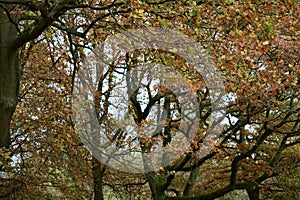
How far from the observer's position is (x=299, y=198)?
16625 mm

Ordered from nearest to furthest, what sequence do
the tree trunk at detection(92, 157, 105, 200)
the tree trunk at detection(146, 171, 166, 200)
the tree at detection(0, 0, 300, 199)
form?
the tree at detection(0, 0, 300, 199) < the tree trunk at detection(92, 157, 105, 200) < the tree trunk at detection(146, 171, 166, 200)

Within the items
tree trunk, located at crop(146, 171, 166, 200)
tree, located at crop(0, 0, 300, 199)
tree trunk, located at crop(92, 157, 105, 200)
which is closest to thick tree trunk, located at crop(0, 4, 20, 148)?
tree, located at crop(0, 0, 300, 199)

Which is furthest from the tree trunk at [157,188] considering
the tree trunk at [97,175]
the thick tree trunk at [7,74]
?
the thick tree trunk at [7,74]

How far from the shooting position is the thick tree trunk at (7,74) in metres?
7.83

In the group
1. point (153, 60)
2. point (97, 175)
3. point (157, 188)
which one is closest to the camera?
point (153, 60)

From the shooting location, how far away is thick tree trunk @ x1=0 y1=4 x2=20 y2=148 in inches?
308

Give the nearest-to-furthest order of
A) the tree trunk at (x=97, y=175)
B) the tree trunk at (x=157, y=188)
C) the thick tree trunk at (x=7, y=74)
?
the thick tree trunk at (x=7, y=74), the tree trunk at (x=97, y=175), the tree trunk at (x=157, y=188)

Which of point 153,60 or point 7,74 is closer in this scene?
point 7,74

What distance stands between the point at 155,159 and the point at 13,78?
691cm

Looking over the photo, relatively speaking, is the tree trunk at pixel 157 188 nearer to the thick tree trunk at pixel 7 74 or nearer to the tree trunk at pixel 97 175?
the tree trunk at pixel 97 175

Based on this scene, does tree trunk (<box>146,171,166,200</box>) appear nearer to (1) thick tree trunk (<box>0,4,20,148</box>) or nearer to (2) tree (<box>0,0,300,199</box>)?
(2) tree (<box>0,0,300,199</box>)

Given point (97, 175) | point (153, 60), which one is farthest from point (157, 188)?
point (153, 60)

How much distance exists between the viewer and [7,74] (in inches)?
313

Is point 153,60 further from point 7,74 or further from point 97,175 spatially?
point 97,175
